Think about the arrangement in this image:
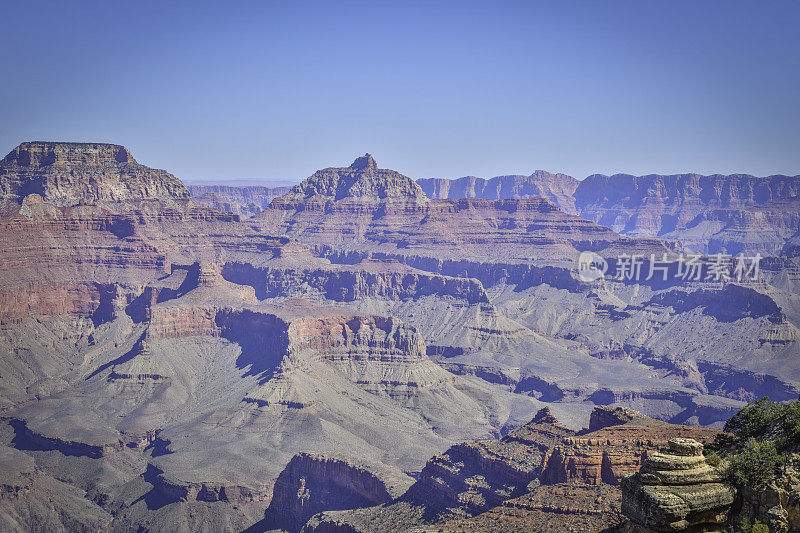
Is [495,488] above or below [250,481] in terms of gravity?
above

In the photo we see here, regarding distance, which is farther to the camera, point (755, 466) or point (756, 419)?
point (756, 419)

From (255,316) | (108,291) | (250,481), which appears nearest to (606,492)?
(250,481)

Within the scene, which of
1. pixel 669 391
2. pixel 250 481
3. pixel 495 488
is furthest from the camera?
pixel 669 391

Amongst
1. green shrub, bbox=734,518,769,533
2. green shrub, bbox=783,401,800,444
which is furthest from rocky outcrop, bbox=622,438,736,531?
green shrub, bbox=783,401,800,444

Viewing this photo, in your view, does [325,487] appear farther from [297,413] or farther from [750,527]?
[750,527]

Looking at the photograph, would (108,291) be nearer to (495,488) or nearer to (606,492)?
(495,488)

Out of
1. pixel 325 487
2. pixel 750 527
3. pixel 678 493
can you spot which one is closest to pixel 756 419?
pixel 750 527

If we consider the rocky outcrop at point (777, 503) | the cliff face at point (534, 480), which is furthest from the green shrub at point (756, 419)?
the rocky outcrop at point (777, 503)
